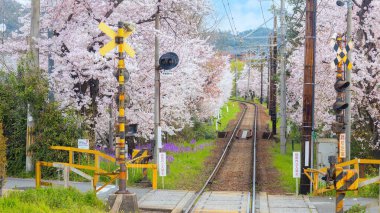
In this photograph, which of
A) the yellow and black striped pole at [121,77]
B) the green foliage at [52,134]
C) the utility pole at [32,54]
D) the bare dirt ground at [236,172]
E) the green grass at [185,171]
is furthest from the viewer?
the bare dirt ground at [236,172]

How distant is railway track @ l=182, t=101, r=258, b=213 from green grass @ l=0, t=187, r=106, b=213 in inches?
106

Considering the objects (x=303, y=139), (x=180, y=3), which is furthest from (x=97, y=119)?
(x=303, y=139)

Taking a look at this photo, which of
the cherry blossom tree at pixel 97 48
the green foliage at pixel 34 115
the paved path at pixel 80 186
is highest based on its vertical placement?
the cherry blossom tree at pixel 97 48

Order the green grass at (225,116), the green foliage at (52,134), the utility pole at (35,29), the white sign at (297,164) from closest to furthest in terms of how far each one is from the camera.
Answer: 1. the white sign at (297,164)
2. the green foliage at (52,134)
3. the utility pole at (35,29)
4. the green grass at (225,116)

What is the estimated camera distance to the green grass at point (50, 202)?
11914mm

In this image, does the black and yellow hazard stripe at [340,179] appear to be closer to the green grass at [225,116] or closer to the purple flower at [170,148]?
the purple flower at [170,148]

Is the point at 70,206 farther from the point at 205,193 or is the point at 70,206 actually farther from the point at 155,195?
the point at 205,193

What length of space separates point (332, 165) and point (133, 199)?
191 inches

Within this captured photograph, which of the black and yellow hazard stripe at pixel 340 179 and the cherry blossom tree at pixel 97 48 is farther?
the cherry blossom tree at pixel 97 48

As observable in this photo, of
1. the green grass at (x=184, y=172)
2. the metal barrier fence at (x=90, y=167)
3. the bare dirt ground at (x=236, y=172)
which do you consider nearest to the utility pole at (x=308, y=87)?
the bare dirt ground at (x=236, y=172)

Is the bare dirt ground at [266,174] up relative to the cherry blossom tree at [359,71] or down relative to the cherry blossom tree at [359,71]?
down

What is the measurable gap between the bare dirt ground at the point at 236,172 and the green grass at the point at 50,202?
805 centimetres

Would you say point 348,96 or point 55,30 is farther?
point 55,30

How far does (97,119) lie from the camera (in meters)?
25.6
